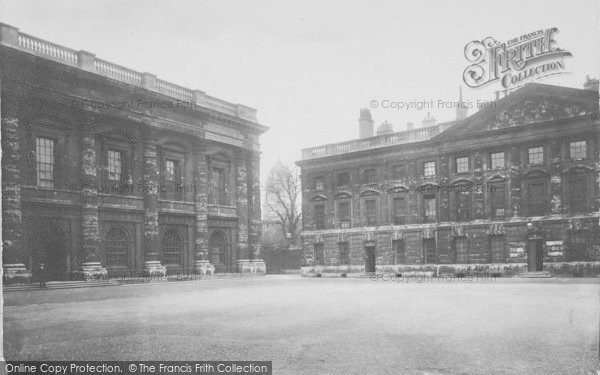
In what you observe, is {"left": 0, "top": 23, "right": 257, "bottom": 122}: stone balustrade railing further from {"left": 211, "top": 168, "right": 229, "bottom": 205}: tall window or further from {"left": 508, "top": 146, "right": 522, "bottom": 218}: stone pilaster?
{"left": 508, "top": 146, "right": 522, "bottom": 218}: stone pilaster

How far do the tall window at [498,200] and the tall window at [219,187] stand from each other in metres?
16.8

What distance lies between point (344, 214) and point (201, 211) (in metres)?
12.5

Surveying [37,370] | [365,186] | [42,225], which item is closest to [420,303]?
[37,370]

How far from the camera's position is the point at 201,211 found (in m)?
32.0

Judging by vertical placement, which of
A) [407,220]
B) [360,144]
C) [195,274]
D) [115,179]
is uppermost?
[360,144]

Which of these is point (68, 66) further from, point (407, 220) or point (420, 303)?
point (407, 220)

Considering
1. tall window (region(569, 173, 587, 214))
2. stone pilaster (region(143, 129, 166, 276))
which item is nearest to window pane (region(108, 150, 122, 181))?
stone pilaster (region(143, 129, 166, 276))

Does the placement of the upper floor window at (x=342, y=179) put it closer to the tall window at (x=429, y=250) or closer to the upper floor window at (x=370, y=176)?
the upper floor window at (x=370, y=176)

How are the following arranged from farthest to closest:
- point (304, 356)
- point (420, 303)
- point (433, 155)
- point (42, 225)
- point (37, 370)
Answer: point (433, 155) < point (42, 225) < point (420, 303) < point (304, 356) < point (37, 370)

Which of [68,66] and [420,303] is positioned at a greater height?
[68,66]

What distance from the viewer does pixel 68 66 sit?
2409cm

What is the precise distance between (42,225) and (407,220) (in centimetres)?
2315

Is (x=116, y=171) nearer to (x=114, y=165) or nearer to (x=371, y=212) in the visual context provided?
(x=114, y=165)

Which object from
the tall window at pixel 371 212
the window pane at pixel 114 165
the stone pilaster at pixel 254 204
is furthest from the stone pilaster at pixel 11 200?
the tall window at pixel 371 212
